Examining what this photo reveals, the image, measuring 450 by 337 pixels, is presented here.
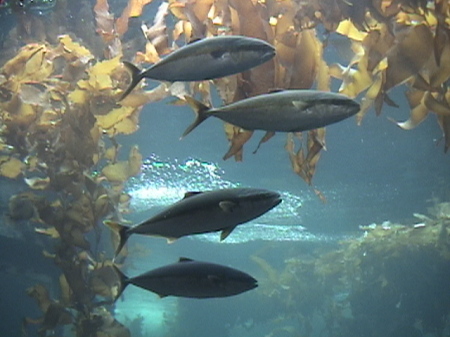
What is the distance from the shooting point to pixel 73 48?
4699 millimetres

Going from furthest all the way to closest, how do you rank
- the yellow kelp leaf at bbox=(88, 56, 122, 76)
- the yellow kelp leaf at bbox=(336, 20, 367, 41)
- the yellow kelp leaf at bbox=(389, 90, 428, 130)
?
the yellow kelp leaf at bbox=(88, 56, 122, 76) < the yellow kelp leaf at bbox=(336, 20, 367, 41) < the yellow kelp leaf at bbox=(389, 90, 428, 130)

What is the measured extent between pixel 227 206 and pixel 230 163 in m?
11.1

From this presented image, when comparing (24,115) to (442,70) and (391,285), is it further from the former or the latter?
(391,285)

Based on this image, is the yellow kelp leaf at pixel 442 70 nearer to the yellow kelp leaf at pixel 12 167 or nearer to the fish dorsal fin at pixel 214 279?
the fish dorsal fin at pixel 214 279

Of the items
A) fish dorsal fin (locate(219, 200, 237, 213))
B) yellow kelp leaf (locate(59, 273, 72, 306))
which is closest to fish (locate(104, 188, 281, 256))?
fish dorsal fin (locate(219, 200, 237, 213))

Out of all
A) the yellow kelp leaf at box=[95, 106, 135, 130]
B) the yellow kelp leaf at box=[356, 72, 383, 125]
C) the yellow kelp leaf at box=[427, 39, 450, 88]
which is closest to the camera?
the yellow kelp leaf at box=[427, 39, 450, 88]

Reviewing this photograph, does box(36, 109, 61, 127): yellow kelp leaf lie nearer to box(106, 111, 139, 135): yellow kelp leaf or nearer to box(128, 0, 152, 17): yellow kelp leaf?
box(106, 111, 139, 135): yellow kelp leaf

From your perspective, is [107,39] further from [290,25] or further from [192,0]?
[290,25]

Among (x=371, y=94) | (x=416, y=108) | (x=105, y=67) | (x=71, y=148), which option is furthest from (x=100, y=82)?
(x=416, y=108)

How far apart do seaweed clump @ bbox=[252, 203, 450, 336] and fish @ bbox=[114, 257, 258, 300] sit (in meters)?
16.8

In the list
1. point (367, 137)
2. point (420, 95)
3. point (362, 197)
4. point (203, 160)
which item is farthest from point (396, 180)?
point (420, 95)

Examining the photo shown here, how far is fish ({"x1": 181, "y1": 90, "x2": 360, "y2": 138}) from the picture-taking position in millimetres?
2037

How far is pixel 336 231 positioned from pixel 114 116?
1814cm

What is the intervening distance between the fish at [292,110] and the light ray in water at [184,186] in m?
9.74
